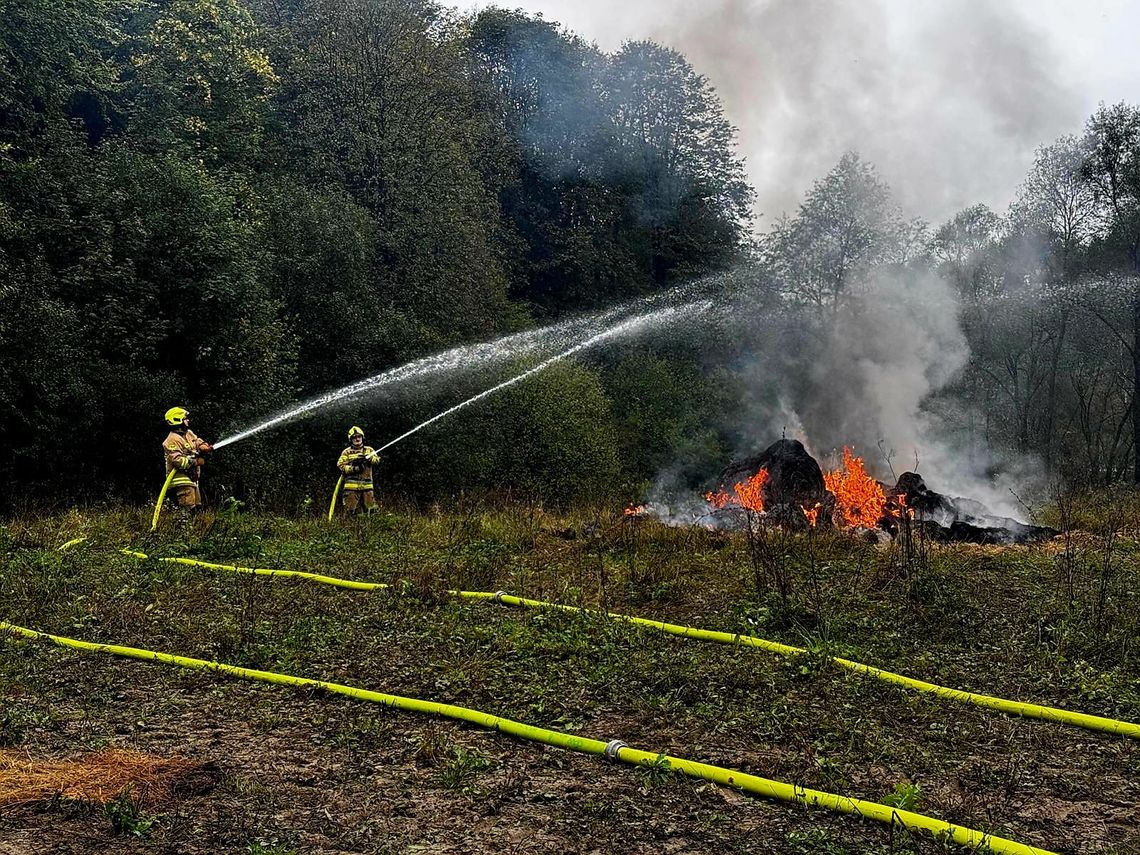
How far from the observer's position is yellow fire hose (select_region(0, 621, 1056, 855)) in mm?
4465

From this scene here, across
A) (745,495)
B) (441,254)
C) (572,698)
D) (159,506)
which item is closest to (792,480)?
(745,495)

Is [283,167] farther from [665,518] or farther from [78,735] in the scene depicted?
[78,735]

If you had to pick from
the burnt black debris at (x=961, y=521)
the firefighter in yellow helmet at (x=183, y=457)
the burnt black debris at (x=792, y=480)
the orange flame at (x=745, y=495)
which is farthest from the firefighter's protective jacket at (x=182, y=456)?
the burnt black debris at (x=961, y=521)

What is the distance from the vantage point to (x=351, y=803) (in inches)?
192

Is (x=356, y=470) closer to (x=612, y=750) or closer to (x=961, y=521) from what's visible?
(x=961, y=521)

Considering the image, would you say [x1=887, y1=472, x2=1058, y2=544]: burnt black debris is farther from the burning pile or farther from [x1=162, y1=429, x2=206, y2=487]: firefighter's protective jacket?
[x1=162, y1=429, x2=206, y2=487]: firefighter's protective jacket

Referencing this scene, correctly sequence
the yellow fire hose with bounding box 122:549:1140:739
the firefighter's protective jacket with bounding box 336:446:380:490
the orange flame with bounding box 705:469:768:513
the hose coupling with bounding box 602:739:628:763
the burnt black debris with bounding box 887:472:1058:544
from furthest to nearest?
the firefighter's protective jacket with bounding box 336:446:380:490 → the orange flame with bounding box 705:469:768:513 → the burnt black debris with bounding box 887:472:1058:544 → the yellow fire hose with bounding box 122:549:1140:739 → the hose coupling with bounding box 602:739:628:763

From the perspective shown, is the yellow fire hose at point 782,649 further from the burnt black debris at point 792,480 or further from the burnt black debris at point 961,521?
the burnt black debris at point 792,480

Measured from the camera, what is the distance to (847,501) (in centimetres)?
1505

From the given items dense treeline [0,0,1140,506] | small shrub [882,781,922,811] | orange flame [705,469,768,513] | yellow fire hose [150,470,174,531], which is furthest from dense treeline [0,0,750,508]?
small shrub [882,781,922,811]

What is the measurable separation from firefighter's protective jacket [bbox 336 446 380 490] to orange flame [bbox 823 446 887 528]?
6996 mm

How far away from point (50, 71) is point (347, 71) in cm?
970

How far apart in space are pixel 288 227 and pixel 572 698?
64.4 feet

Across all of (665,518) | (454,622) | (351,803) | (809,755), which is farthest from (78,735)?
(665,518)
